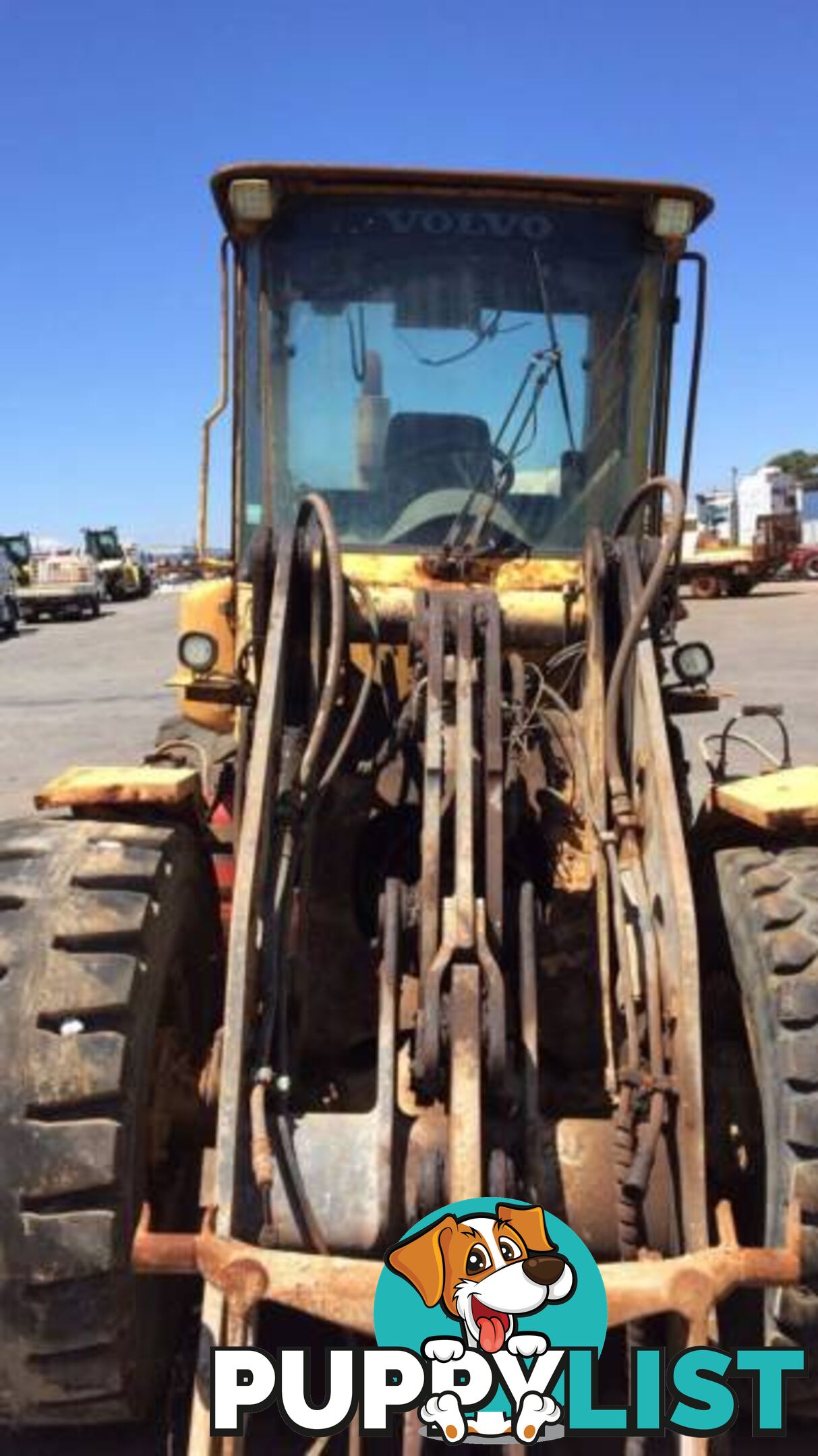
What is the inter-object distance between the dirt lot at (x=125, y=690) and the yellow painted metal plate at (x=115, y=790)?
4.91 feet

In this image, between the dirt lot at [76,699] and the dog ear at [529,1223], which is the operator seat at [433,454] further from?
the dirt lot at [76,699]

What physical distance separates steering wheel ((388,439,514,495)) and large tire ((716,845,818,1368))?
5.51 ft

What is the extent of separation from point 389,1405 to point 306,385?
3042mm

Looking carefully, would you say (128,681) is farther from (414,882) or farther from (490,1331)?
(490,1331)

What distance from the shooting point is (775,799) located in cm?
330

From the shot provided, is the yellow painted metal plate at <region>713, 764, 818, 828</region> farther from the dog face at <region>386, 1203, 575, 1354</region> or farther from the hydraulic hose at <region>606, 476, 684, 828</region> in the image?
the dog face at <region>386, 1203, 575, 1354</region>

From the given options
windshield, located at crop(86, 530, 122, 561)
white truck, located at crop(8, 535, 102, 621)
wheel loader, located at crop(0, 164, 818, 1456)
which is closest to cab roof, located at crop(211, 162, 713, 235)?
wheel loader, located at crop(0, 164, 818, 1456)

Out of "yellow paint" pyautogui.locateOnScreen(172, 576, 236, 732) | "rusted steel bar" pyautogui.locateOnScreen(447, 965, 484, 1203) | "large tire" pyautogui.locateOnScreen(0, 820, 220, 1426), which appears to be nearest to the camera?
"rusted steel bar" pyautogui.locateOnScreen(447, 965, 484, 1203)

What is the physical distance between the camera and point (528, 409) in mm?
4438

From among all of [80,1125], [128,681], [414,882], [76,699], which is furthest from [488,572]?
[128,681]

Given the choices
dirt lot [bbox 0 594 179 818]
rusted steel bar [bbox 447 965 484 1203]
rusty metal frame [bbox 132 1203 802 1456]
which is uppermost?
rusted steel bar [bbox 447 965 484 1203]

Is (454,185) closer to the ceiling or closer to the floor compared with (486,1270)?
closer to the ceiling

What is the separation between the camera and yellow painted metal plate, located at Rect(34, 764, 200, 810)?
3389 mm

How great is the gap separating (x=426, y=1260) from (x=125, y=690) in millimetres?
18014
